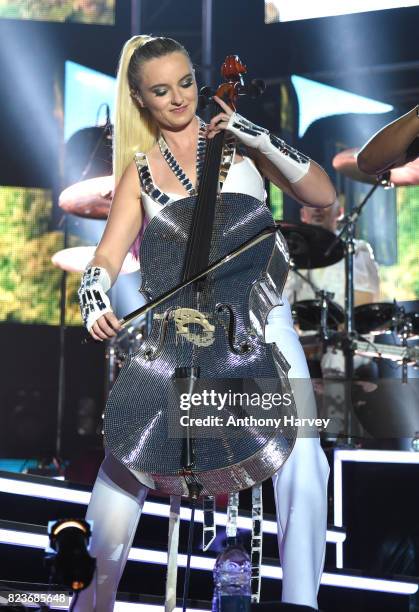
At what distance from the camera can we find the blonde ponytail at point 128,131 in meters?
2.71

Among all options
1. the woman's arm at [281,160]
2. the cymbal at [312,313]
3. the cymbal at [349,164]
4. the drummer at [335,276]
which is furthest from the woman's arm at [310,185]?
the drummer at [335,276]

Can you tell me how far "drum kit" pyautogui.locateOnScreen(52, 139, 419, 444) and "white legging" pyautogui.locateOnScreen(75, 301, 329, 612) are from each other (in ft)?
9.84

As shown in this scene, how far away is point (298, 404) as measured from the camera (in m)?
2.23

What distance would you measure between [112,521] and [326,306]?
3346 mm

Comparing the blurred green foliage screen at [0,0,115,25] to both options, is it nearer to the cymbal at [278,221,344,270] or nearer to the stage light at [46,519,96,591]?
the cymbal at [278,221,344,270]

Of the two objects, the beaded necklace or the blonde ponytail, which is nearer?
the beaded necklace

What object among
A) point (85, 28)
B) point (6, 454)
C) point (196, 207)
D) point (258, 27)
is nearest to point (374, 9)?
point (258, 27)

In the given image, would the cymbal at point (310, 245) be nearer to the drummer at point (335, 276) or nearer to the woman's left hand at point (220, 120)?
the drummer at point (335, 276)

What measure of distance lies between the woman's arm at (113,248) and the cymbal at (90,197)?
2802 mm

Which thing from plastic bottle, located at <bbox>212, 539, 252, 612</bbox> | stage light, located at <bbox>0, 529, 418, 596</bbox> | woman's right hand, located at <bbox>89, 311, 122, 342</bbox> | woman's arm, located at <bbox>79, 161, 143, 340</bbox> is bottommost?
stage light, located at <bbox>0, 529, 418, 596</bbox>

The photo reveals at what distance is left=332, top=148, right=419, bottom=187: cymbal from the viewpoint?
5863 millimetres

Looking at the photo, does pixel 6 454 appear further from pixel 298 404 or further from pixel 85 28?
pixel 298 404

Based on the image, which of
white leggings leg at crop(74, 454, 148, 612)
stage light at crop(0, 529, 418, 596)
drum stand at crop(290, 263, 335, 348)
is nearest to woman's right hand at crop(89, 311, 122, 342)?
white leggings leg at crop(74, 454, 148, 612)

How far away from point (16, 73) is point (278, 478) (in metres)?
5.46
